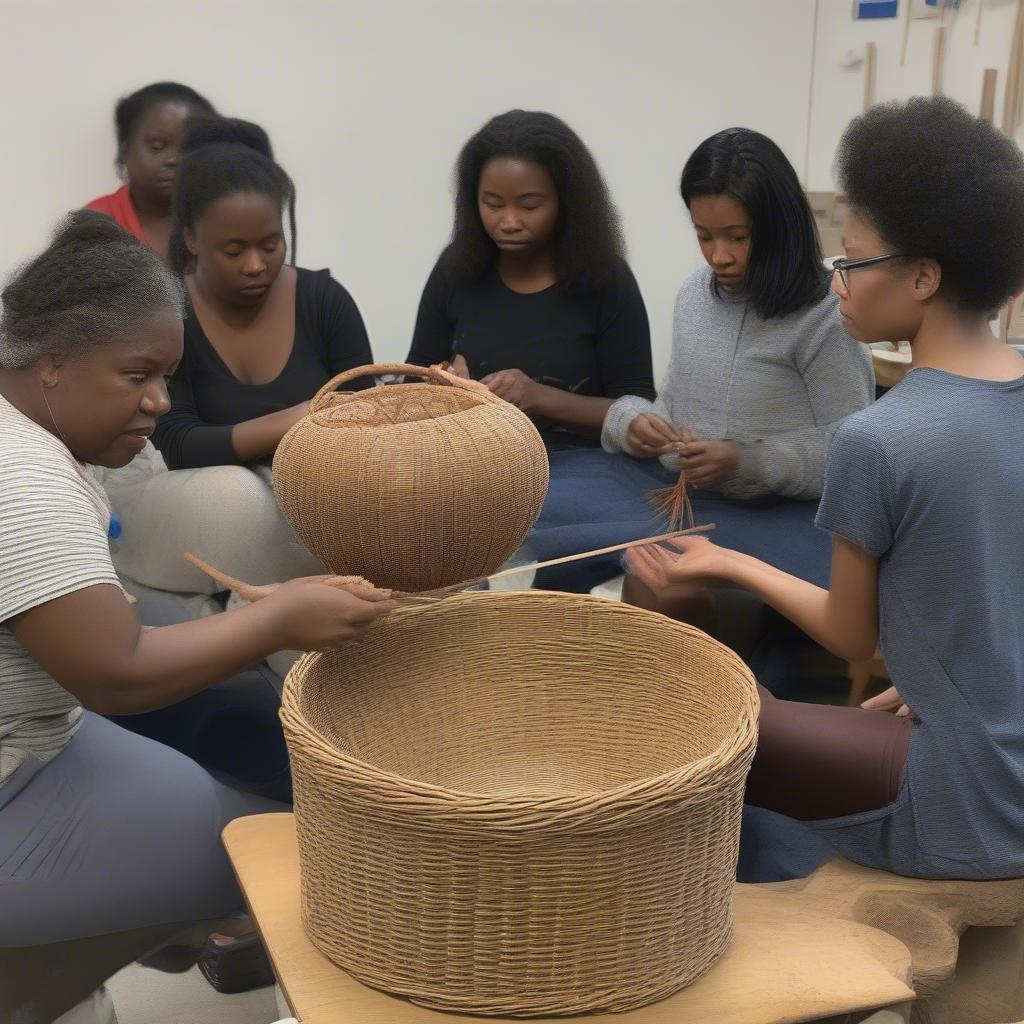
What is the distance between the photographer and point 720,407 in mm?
2461

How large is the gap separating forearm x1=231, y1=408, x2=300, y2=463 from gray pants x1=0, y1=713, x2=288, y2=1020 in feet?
2.87

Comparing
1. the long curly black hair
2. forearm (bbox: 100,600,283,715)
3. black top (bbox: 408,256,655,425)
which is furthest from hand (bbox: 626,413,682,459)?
forearm (bbox: 100,600,283,715)

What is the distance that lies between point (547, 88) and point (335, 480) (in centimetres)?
316

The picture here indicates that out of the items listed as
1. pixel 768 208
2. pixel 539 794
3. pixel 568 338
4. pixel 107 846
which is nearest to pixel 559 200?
pixel 568 338

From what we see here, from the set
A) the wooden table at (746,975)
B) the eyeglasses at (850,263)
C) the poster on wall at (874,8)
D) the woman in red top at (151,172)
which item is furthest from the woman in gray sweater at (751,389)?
the poster on wall at (874,8)

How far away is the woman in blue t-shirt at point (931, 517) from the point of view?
58.4 inches

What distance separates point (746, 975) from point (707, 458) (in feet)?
3.60

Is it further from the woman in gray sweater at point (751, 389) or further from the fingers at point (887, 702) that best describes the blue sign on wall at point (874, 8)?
the fingers at point (887, 702)

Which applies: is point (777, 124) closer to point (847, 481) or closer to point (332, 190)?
point (332, 190)

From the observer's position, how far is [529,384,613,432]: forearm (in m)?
2.70

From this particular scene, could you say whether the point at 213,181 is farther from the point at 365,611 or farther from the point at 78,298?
the point at 365,611

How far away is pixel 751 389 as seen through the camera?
2410 mm

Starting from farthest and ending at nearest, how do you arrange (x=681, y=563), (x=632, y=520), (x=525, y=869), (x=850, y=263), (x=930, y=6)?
(x=930, y=6) → (x=632, y=520) → (x=681, y=563) → (x=850, y=263) → (x=525, y=869)

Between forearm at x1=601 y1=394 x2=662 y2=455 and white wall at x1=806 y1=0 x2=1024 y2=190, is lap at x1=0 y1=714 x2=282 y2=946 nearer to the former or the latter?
forearm at x1=601 y1=394 x2=662 y2=455
